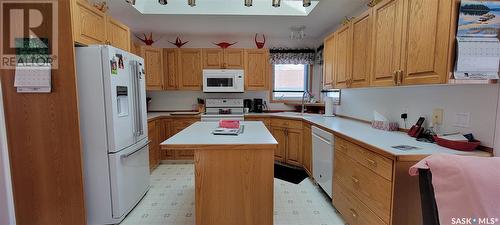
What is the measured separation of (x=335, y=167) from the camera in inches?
87.3

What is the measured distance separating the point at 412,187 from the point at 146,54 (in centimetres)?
399

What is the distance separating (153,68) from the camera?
390cm

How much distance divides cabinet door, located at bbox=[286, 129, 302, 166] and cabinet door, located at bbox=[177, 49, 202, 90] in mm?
1839

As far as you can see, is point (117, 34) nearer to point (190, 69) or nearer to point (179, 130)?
point (190, 69)

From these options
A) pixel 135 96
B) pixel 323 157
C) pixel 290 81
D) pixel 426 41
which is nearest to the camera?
pixel 426 41

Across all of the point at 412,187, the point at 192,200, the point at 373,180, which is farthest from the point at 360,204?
the point at 192,200

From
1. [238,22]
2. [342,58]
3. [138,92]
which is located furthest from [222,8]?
[342,58]

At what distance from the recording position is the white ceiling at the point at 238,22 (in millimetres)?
2897

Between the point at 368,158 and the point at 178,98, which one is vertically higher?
the point at 178,98

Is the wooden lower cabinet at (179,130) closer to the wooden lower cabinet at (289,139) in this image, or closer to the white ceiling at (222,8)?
the wooden lower cabinet at (289,139)

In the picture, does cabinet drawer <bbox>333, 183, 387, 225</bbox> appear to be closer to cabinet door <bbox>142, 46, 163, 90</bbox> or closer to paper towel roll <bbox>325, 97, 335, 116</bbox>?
paper towel roll <bbox>325, 97, 335, 116</bbox>

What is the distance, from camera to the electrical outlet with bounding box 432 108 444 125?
172 centimetres

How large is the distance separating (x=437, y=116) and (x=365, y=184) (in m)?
0.79

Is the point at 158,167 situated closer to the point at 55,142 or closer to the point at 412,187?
the point at 55,142
